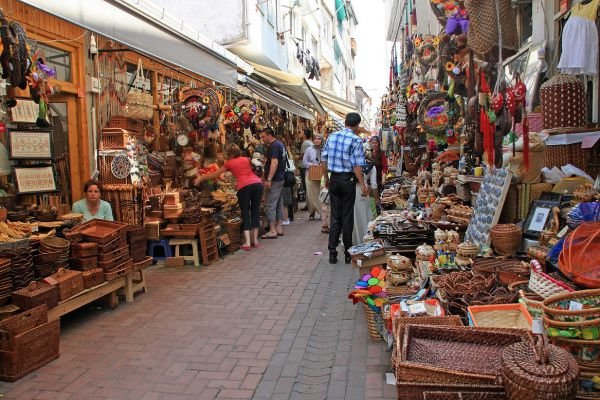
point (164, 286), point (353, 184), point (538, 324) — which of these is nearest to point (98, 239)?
point (164, 286)

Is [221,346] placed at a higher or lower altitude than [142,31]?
lower

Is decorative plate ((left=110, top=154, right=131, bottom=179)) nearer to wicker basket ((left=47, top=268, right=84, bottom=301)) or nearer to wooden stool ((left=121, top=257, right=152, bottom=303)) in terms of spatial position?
wooden stool ((left=121, top=257, right=152, bottom=303))

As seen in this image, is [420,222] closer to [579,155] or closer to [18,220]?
[579,155]

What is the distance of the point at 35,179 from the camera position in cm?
604

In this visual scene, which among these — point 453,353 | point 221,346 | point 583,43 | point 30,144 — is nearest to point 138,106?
point 30,144

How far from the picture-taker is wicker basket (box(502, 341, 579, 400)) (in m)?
2.01

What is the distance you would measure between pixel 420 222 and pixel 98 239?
349 cm

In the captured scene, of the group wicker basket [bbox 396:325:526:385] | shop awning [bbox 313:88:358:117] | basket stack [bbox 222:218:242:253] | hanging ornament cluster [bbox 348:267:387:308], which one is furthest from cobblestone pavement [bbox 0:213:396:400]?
shop awning [bbox 313:88:358:117]

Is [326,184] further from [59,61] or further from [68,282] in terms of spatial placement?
[68,282]

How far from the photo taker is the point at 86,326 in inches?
194

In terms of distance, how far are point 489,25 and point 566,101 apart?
109 cm

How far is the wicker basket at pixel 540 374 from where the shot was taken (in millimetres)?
2012

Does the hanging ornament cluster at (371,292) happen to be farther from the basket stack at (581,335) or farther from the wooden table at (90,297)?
the wooden table at (90,297)

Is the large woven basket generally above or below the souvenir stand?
above
